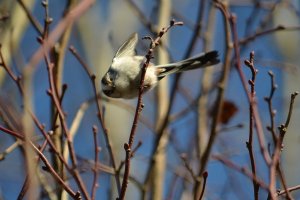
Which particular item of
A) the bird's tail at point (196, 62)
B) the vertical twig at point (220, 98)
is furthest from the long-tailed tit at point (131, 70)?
the vertical twig at point (220, 98)

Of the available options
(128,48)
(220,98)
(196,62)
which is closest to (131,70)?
(128,48)

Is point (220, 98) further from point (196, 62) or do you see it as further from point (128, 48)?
point (128, 48)

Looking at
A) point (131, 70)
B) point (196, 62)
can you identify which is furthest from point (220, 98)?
point (131, 70)

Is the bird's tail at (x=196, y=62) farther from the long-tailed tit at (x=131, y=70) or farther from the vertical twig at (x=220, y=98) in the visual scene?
the vertical twig at (x=220, y=98)

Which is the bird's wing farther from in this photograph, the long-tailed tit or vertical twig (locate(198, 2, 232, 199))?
vertical twig (locate(198, 2, 232, 199))

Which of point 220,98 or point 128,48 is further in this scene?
point 220,98

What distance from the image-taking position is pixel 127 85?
189 centimetres

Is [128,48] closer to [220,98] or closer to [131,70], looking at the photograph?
[131,70]

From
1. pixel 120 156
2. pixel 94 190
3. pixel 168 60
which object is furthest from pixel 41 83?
pixel 94 190

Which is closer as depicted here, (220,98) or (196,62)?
(196,62)

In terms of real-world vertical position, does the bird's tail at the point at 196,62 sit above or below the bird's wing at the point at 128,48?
below

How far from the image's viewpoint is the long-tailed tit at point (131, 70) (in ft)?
6.20

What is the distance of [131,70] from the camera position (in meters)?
1.92

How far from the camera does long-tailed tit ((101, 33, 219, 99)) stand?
1.89 metres
